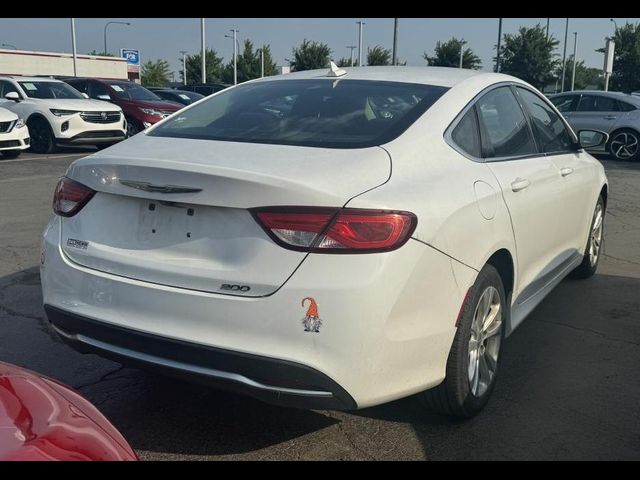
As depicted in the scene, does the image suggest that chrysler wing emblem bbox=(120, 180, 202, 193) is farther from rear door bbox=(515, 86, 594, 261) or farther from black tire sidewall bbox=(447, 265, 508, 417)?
rear door bbox=(515, 86, 594, 261)

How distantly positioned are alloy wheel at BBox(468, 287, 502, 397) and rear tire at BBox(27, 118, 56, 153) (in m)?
13.1

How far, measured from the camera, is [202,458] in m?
2.86

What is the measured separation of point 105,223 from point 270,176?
0.75 metres

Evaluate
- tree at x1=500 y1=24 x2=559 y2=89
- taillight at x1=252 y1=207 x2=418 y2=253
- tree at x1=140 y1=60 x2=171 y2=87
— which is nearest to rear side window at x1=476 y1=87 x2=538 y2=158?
taillight at x1=252 y1=207 x2=418 y2=253

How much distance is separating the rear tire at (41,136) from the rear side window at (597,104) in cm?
1141

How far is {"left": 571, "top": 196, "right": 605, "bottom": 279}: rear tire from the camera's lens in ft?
17.7

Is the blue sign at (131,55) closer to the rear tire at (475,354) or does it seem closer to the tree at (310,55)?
the tree at (310,55)

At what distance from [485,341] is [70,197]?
1.95 m

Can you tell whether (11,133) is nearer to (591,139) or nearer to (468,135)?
(591,139)

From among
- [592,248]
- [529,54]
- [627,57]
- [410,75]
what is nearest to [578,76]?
[529,54]

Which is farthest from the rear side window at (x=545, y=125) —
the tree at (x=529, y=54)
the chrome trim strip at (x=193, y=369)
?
the tree at (x=529, y=54)

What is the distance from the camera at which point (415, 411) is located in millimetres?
3301

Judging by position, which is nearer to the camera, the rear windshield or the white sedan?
the white sedan

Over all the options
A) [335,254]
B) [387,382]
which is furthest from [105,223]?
[387,382]
